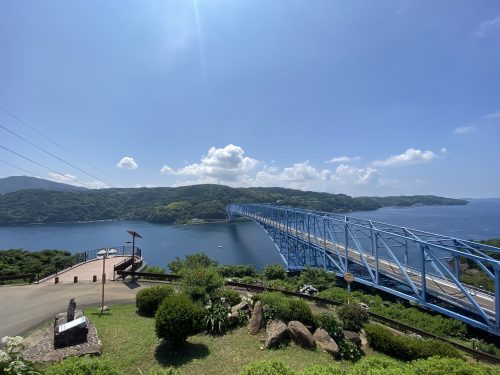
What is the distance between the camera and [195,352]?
36.6 feet

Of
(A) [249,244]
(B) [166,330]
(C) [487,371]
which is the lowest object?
(A) [249,244]

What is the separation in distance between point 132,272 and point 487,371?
888 inches

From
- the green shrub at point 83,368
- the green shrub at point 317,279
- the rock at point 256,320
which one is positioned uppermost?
the green shrub at point 83,368

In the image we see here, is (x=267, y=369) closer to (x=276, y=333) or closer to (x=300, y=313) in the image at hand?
(x=276, y=333)

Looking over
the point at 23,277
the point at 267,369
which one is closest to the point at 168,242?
the point at 23,277

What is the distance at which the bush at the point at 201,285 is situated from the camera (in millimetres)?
13867

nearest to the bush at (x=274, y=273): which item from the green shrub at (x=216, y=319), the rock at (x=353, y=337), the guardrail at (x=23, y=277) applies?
the green shrub at (x=216, y=319)

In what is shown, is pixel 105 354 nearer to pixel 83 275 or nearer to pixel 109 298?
pixel 109 298

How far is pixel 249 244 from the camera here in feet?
318

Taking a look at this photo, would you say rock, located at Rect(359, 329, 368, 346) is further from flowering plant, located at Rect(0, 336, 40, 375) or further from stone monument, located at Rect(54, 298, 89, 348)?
flowering plant, located at Rect(0, 336, 40, 375)

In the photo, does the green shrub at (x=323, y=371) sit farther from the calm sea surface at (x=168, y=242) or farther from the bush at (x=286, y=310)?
the calm sea surface at (x=168, y=242)

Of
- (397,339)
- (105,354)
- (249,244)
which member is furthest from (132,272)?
(249,244)

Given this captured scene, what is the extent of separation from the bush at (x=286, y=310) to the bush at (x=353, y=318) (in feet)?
5.29

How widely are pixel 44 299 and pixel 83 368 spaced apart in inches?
634
